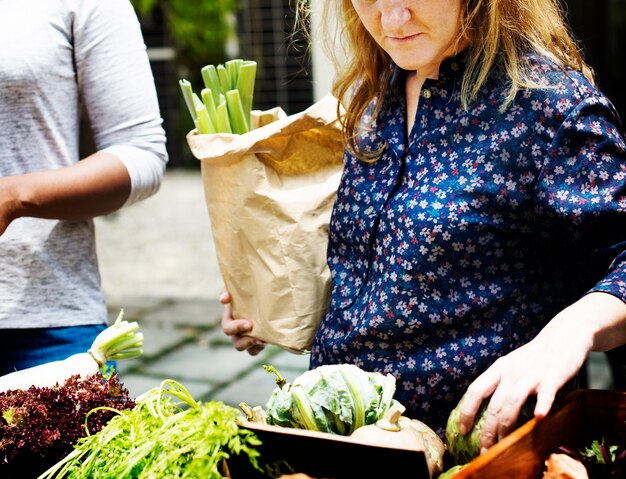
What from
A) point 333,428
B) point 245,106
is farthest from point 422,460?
point 245,106

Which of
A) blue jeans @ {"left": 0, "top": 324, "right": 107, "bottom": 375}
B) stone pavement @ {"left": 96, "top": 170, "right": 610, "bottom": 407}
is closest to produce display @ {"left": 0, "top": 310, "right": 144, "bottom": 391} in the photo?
blue jeans @ {"left": 0, "top": 324, "right": 107, "bottom": 375}

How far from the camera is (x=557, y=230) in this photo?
4.76 ft

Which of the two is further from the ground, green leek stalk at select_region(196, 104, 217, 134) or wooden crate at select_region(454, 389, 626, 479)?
green leek stalk at select_region(196, 104, 217, 134)

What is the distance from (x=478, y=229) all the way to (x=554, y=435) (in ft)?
1.23

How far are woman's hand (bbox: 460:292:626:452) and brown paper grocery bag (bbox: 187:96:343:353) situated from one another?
0.58 metres

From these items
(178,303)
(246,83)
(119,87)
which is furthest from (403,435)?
(178,303)

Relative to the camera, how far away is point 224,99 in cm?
181

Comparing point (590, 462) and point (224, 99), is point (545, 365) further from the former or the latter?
point (224, 99)

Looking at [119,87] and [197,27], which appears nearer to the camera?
[119,87]

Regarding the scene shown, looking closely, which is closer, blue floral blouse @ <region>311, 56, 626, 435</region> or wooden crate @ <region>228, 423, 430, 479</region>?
wooden crate @ <region>228, 423, 430, 479</region>

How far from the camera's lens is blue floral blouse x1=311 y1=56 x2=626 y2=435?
54.6 inches

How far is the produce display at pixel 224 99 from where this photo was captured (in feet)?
5.89

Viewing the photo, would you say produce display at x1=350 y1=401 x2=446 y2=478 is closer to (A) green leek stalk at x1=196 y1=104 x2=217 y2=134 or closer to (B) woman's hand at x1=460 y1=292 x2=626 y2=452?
(B) woman's hand at x1=460 y1=292 x2=626 y2=452

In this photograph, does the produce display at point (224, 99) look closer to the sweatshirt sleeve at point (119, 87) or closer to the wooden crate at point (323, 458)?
the sweatshirt sleeve at point (119, 87)
